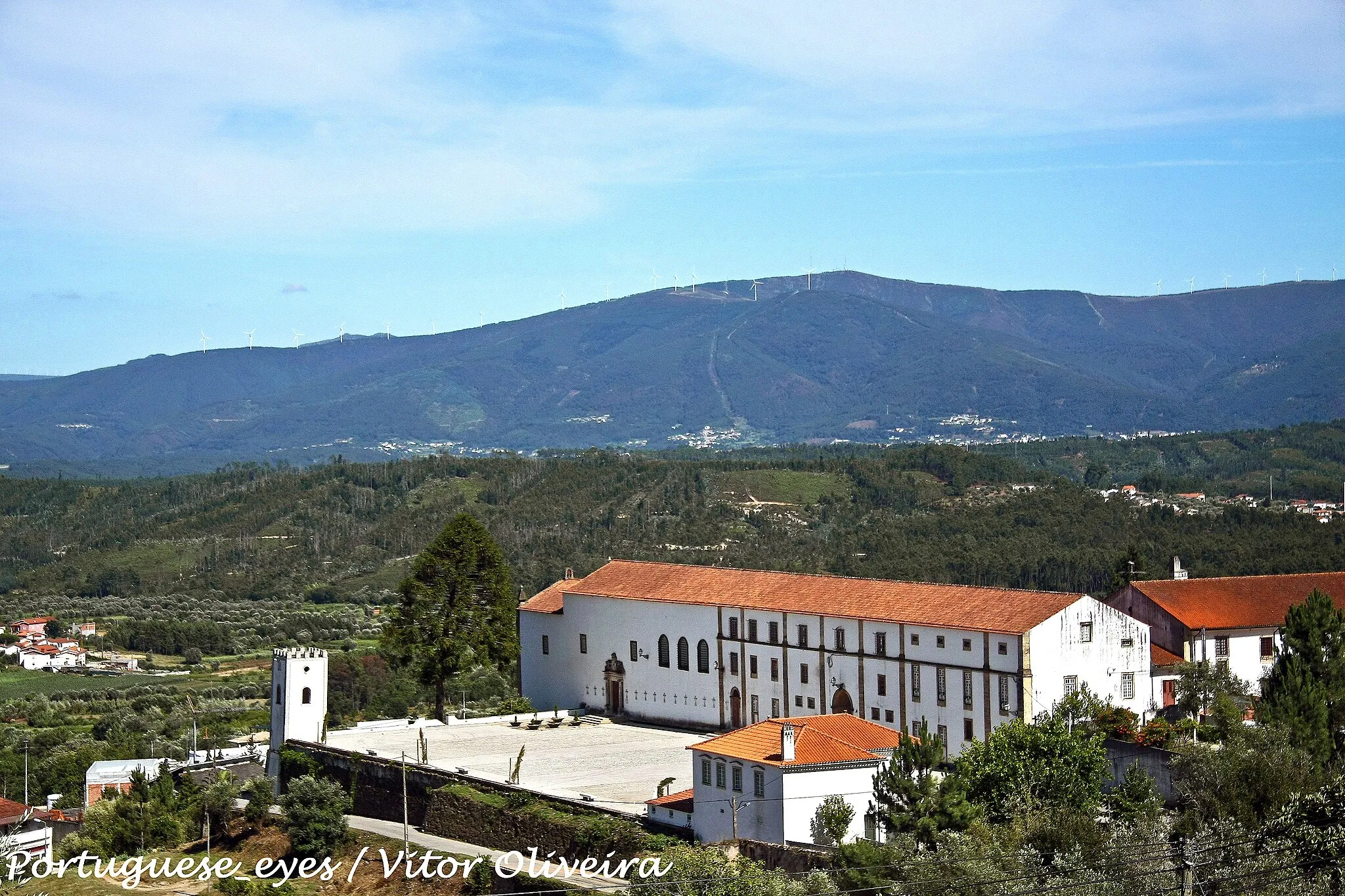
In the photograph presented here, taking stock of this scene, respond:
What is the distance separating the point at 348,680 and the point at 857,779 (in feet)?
178

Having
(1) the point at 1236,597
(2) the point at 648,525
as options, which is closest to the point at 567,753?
(1) the point at 1236,597

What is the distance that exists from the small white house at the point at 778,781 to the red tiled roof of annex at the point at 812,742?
3 cm

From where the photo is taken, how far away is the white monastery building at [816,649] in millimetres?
44656

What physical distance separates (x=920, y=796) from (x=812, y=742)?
3878mm

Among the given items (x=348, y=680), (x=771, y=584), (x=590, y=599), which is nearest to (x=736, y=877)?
(x=771, y=584)

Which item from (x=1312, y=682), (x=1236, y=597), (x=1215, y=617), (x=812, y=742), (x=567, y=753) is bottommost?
(x=567, y=753)

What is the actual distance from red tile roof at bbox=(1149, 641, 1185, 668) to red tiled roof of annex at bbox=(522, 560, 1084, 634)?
3.25 m

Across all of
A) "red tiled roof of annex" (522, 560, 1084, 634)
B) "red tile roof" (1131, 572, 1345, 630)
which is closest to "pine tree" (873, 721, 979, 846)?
"red tiled roof of annex" (522, 560, 1084, 634)

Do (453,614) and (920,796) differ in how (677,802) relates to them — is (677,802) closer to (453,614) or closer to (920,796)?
(920,796)

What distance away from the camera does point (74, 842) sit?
4719cm

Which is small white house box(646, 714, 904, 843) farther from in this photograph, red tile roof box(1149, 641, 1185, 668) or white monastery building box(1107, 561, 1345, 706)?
white monastery building box(1107, 561, 1345, 706)

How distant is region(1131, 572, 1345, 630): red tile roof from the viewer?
4938 centimetres

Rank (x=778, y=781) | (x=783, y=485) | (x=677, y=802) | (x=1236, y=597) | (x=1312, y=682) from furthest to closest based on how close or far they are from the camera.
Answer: (x=783, y=485) → (x=1236, y=597) → (x=1312, y=682) → (x=677, y=802) → (x=778, y=781)

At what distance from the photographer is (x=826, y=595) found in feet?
169
